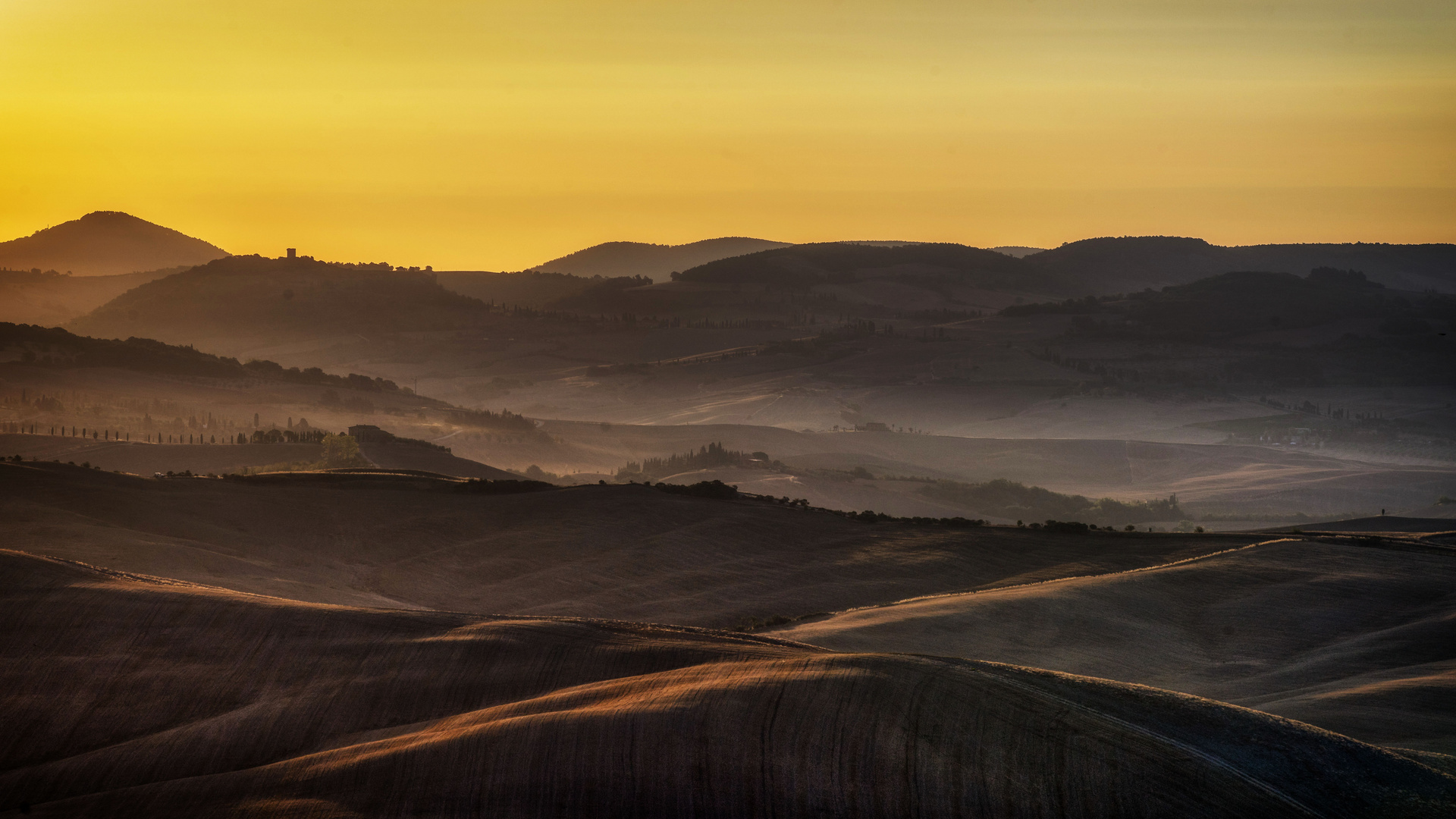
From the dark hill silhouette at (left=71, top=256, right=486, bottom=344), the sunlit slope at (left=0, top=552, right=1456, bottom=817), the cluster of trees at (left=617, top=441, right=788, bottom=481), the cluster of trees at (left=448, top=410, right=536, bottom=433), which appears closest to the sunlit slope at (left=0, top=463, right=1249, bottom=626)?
the sunlit slope at (left=0, top=552, right=1456, bottom=817)

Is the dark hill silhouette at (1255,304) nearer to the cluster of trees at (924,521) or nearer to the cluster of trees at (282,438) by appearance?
the cluster of trees at (282,438)

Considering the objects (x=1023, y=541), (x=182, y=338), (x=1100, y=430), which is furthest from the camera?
(x=182, y=338)

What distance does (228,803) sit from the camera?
9938 millimetres

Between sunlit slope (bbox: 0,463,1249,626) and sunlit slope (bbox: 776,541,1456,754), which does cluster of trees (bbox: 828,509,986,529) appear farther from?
sunlit slope (bbox: 776,541,1456,754)

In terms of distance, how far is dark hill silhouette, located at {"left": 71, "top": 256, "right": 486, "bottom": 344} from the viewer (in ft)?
575

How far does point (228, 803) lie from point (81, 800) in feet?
4.47

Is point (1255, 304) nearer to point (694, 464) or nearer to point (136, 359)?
point (694, 464)

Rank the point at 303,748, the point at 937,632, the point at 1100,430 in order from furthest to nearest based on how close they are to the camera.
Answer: the point at 1100,430 < the point at 937,632 < the point at 303,748

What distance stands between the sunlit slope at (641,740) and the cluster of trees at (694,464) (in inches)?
2053

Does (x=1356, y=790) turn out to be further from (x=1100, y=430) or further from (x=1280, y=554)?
(x=1100, y=430)

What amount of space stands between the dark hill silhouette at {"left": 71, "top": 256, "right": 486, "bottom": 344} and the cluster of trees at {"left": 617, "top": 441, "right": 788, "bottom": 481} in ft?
348

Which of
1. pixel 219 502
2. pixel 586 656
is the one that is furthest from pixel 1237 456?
pixel 586 656

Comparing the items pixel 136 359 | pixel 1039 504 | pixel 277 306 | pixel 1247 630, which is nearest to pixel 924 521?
pixel 1247 630

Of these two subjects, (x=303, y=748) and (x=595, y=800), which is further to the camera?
(x=303, y=748)
